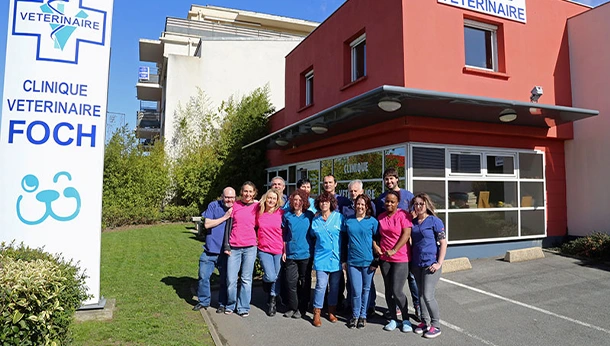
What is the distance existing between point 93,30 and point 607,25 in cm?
1132

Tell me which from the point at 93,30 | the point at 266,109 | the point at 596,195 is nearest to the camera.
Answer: the point at 93,30

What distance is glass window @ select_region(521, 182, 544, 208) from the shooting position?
31.7 feet

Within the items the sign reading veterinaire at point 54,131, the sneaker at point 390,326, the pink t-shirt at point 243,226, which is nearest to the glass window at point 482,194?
the sneaker at point 390,326

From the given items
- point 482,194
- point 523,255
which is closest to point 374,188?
point 482,194

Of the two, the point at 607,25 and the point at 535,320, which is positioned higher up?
the point at 607,25

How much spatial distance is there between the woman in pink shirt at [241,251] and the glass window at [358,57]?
6366 mm

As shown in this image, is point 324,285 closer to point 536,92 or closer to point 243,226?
point 243,226

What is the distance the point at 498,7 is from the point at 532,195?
4.70 metres

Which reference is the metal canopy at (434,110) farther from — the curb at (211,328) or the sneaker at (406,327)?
the curb at (211,328)

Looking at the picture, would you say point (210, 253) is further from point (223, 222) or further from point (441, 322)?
point (441, 322)

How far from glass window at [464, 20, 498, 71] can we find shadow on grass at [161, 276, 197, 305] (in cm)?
793

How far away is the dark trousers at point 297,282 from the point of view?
5303 millimetres

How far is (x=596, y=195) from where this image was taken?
31.1ft

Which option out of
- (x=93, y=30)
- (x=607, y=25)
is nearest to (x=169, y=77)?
(x=93, y=30)
